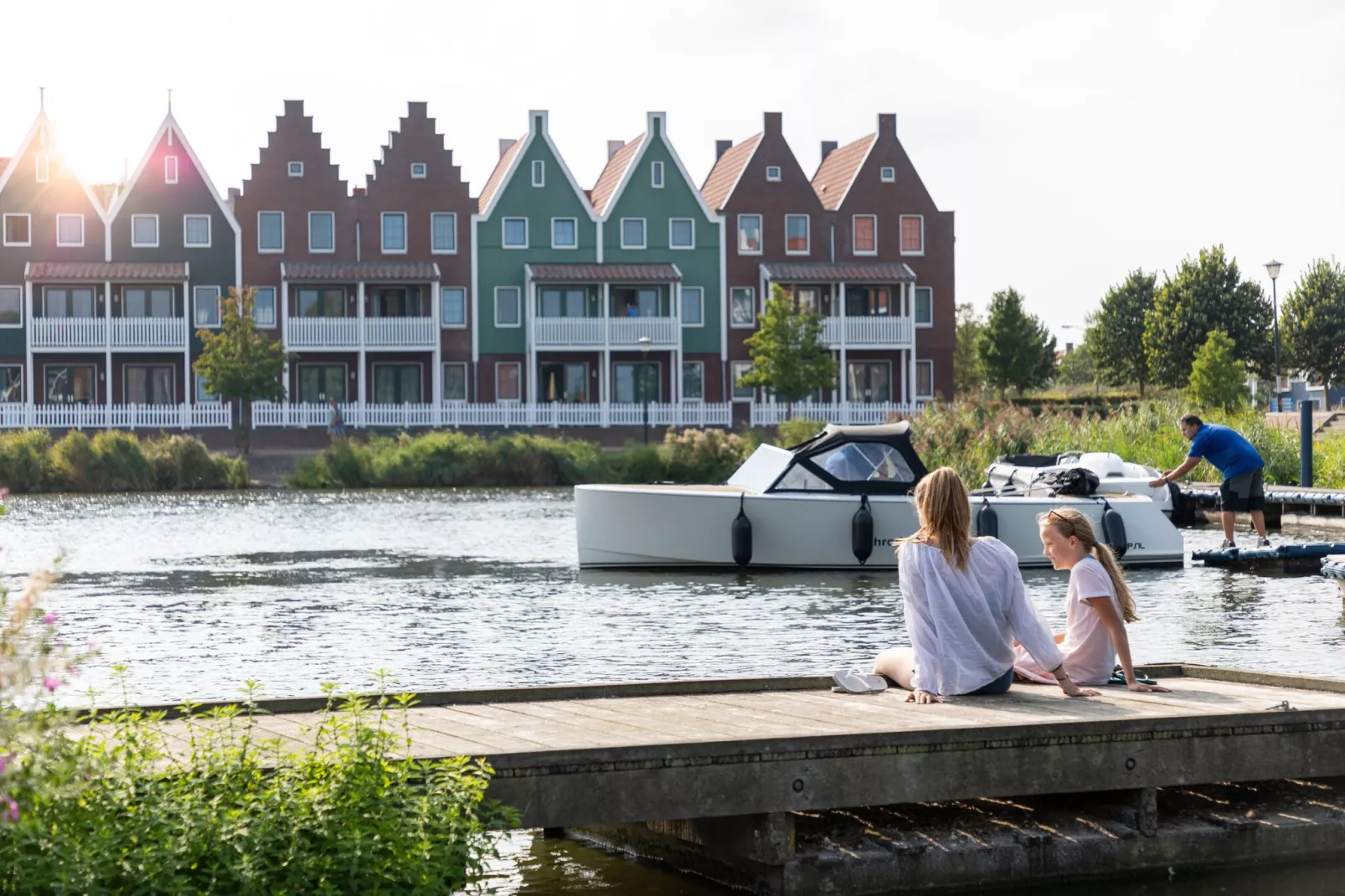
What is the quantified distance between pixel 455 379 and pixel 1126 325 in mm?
34978

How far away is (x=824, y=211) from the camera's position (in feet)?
223

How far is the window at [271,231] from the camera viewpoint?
64.1 metres

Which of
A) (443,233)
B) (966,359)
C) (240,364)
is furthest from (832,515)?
(966,359)

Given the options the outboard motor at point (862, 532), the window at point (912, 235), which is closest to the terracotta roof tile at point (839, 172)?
the window at point (912, 235)

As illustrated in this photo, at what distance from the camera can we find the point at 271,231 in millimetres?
64250

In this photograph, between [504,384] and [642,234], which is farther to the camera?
[642,234]

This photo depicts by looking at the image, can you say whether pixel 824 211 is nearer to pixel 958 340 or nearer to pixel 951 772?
pixel 958 340

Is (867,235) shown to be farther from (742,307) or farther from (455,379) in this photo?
(455,379)

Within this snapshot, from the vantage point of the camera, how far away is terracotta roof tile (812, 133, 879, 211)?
2699 inches

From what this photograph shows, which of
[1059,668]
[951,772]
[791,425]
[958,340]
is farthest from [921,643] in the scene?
[958,340]

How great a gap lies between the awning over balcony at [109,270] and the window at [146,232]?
707 mm

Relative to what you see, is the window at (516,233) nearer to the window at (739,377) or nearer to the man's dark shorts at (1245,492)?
the window at (739,377)

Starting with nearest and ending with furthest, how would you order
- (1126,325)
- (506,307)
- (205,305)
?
(205,305) < (506,307) < (1126,325)

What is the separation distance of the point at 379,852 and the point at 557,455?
44485 mm
